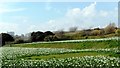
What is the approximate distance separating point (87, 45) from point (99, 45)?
5.30 feet

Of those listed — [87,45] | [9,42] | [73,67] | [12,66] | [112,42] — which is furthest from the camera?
[9,42]

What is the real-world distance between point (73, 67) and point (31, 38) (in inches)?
1429

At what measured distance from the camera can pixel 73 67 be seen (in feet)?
46.6

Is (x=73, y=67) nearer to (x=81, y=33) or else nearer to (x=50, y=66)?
(x=50, y=66)

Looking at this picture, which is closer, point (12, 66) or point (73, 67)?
point (73, 67)

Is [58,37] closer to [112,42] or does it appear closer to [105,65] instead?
[112,42]

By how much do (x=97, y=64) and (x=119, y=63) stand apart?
3.50ft

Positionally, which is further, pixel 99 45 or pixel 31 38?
pixel 31 38

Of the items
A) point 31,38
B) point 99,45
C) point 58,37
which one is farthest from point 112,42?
point 31,38

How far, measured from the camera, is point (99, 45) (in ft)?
99.1

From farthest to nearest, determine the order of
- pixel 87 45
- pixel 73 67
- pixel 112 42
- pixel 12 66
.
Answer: pixel 87 45 → pixel 112 42 → pixel 12 66 → pixel 73 67

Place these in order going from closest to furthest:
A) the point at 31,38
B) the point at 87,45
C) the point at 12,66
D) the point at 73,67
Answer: the point at 73,67 → the point at 12,66 → the point at 87,45 → the point at 31,38

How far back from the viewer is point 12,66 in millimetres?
15117

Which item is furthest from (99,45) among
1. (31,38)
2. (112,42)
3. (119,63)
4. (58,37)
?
(31,38)
